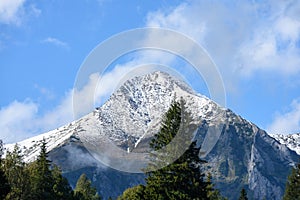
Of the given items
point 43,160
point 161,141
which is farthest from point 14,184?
point 161,141

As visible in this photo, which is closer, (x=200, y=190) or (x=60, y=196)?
(x=200, y=190)

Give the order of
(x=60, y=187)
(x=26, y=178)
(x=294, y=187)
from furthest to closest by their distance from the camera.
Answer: (x=294, y=187) → (x=60, y=187) → (x=26, y=178)

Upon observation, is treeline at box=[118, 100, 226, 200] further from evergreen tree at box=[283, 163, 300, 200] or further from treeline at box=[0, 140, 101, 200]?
evergreen tree at box=[283, 163, 300, 200]

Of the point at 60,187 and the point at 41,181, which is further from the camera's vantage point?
the point at 60,187

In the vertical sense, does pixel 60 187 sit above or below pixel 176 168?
above

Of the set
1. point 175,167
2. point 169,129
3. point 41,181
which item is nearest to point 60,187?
point 41,181

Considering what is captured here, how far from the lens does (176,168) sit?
47719 mm

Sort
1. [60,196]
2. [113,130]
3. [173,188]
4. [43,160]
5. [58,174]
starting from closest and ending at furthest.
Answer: [173,188]
[113,130]
[43,160]
[60,196]
[58,174]

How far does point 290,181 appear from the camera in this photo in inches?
4102

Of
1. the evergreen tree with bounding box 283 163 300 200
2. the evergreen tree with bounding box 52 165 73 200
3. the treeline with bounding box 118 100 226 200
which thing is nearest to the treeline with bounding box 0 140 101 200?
the evergreen tree with bounding box 52 165 73 200

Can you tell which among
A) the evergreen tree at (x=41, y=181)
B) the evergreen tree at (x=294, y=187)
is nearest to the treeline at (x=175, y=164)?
the evergreen tree at (x=41, y=181)

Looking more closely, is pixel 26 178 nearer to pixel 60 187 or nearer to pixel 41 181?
pixel 41 181

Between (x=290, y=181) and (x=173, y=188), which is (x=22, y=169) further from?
(x=290, y=181)

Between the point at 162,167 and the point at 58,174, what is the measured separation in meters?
54.7
